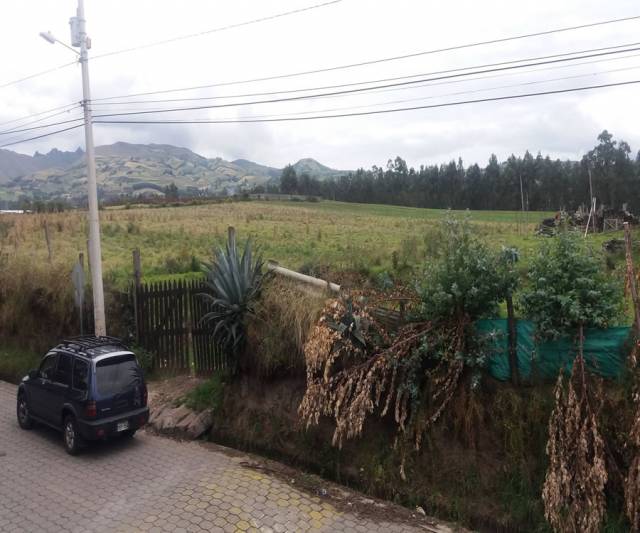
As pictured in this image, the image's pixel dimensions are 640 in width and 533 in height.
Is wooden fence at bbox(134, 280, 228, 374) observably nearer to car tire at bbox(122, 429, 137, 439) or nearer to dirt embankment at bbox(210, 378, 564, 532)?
car tire at bbox(122, 429, 137, 439)

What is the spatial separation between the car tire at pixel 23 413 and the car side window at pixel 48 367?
30.3 inches

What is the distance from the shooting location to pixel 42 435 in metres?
9.38

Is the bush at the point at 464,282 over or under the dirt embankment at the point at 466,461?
over

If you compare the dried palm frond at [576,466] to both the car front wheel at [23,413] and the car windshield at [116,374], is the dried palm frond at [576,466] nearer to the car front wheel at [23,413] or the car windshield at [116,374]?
the car windshield at [116,374]

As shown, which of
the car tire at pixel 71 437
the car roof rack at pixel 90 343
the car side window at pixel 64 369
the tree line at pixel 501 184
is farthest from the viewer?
the tree line at pixel 501 184

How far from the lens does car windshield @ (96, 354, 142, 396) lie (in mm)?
8211

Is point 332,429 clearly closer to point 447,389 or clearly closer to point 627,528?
point 447,389

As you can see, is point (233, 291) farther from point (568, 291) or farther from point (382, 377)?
point (568, 291)

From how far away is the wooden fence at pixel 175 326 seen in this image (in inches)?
420

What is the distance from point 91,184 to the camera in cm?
1176

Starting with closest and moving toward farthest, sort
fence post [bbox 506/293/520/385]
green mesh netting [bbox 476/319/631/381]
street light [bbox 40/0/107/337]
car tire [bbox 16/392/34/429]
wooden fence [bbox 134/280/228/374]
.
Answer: green mesh netting [bbox 476/319/631/381]
fence post [bbox 506/293/520/385]
car tire [bbox 16/392/34/429]
wooden fence [bbox 134/280/228/374]
street light [bbox 40/0/107/337]

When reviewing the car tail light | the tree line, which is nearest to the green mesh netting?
the car tail light

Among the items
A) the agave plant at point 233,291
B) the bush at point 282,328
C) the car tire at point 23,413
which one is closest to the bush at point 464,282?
the bush at point 282,328

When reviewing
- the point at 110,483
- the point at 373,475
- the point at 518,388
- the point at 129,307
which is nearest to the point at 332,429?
the point at 373,475
